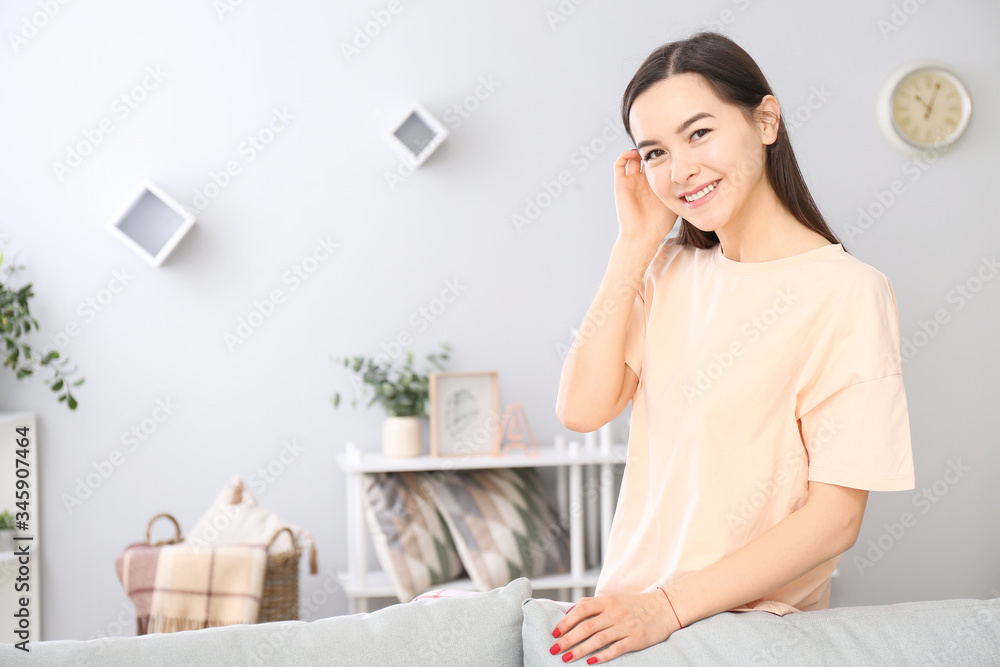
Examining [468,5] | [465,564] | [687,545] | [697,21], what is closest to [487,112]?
[468,5]

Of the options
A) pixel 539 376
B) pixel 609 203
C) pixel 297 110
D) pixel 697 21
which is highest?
pixel 697 21

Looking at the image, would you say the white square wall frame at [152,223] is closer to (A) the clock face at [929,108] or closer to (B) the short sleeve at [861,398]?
(B) the short sleeve at [861,398]

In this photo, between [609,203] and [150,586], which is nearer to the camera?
[150,586]

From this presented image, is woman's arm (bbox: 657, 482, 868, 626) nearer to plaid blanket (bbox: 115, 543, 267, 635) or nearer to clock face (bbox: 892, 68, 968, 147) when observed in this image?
plaid blanket (bbox: 115, 543, 267, 635)

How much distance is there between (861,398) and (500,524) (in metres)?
1.57

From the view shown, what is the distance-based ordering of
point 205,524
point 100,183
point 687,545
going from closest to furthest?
point 687,545
point 205,524
point 100,183

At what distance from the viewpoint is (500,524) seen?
2.34 meters

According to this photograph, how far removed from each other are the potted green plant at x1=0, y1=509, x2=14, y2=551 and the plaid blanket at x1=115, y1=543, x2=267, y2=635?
44 centimetres

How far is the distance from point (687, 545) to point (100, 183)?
2.20m

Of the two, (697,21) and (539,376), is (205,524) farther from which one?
(697,21)

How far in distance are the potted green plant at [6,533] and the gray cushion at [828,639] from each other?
1.93 meters

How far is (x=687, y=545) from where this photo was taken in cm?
99

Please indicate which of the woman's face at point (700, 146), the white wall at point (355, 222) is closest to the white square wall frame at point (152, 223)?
the white wall at point (355, 222)

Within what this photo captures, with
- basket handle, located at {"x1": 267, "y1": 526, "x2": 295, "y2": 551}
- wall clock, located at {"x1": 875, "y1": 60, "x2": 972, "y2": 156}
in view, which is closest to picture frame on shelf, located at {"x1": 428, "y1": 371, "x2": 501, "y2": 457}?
basket handle, located at {"x1": 267, "y1": 526, "x2": 295, "y2": 551}
